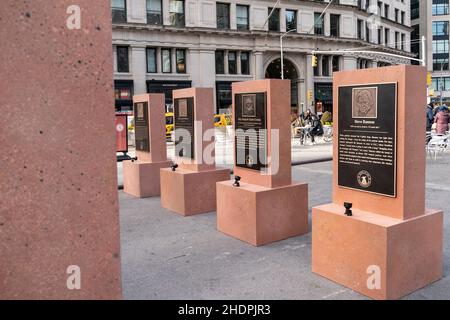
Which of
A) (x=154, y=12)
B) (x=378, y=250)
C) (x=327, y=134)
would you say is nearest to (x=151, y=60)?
(x=154, y=12)

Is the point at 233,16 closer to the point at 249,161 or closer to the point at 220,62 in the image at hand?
the point at 220,62

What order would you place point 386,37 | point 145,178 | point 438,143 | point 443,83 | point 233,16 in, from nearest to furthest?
point 145,178 → point 438,143 → point 233,16 → point 386,37 → point 443,83

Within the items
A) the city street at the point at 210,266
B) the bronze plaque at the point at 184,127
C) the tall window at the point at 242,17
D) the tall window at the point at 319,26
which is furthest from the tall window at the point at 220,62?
the city street at the point at 210,266

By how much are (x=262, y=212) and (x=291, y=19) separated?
141ft

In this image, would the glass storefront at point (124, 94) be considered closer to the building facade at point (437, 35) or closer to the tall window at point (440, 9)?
the building facade at point (437, 35)

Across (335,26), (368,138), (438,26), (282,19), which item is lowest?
(368,138)

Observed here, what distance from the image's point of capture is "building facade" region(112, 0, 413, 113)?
38.1m

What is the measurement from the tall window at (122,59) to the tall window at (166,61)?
10.7ft

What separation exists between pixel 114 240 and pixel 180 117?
6253 millimetres

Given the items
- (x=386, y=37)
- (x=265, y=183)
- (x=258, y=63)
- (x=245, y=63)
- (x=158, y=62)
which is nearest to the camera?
(x=265, y=183)

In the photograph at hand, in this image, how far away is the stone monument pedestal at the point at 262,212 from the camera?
658 centimetres

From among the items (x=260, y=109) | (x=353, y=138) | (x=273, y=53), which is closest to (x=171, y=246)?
(x=260, y=109)

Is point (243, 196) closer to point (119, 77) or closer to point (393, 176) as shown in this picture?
point (393, 176)

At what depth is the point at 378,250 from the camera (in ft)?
14.8
